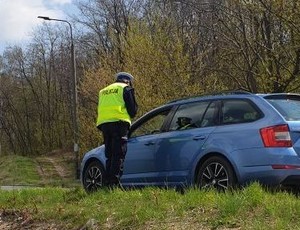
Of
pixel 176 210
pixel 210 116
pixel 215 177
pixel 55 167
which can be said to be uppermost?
pixel 210 116

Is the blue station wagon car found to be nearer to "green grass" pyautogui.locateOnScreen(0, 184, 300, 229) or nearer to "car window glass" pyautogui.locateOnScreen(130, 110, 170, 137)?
"car window glass" pyautogui.locateOnScreen(130, 110, 170, 137)

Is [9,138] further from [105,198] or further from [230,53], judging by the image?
[105,198]

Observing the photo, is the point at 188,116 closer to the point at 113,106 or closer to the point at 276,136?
the point at 113,106

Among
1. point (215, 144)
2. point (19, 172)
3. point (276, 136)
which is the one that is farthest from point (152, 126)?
point (19, 172)

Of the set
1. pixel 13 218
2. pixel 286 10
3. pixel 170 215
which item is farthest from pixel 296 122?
pixel 286 10

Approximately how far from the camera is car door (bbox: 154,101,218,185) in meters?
8.48

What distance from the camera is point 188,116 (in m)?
9.01

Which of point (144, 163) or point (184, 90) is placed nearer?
Result: point (144, 163)

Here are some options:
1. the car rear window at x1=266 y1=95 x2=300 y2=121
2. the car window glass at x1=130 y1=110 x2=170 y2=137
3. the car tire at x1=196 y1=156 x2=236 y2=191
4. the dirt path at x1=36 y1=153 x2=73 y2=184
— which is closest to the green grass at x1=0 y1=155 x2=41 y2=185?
the dirt path at x1=36 y1=153 x2=73 y2=184

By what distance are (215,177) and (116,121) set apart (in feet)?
A: 5.72

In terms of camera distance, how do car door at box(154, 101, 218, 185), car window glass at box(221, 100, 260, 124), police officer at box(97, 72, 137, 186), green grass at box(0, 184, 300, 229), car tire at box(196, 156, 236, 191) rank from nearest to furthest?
green grass at box(0, 184, 300, 229) → car tire at box(196, 156, 236, 191) → car window glass at box(221, 100, 260, 124) → car door at box(154, 101, 218, 185) → police officer at box(97, 72, 137, 186)

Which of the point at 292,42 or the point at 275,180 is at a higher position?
the point at 292,42

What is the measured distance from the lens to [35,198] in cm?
947

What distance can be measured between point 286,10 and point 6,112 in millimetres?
58475
